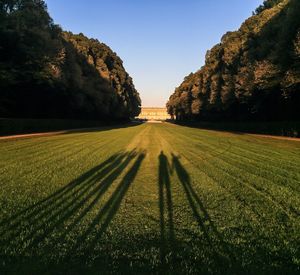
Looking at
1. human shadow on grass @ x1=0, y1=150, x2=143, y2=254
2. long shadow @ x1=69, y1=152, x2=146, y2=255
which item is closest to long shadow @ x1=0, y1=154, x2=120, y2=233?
human shadow on grass @ x1=0, y1=150, x2=143, y2=254

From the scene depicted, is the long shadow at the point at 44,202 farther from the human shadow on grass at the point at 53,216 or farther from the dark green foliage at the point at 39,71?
the dark green foliage at the point at 39,71

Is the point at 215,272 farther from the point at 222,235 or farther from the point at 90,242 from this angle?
the point at 90,242

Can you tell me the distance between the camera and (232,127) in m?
50.0

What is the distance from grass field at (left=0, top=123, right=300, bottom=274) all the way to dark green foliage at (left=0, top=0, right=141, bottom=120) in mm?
22161

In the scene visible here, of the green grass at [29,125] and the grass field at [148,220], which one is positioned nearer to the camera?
the grass field at [148,220]

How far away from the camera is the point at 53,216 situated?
6797mm

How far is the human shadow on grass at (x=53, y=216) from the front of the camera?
553cm

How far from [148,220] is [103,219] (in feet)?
2.73

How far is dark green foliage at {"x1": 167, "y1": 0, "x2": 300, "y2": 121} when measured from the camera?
1105 inches

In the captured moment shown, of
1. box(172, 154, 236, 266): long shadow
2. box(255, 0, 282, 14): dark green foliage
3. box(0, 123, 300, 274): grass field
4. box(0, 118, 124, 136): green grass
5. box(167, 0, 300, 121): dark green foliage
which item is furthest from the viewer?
box(255, 0, 282, 14): dark green foliage

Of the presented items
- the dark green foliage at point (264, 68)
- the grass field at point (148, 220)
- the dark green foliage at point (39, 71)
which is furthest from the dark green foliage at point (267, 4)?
the grass field at point (148, 220)

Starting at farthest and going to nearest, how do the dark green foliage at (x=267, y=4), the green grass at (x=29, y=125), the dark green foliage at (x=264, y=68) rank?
the dark green foliage at (x=267, y=4), the green grass at (x=29, y=125), the dark green foliage at (x=264, y=68)

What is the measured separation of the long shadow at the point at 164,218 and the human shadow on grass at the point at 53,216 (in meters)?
1.15

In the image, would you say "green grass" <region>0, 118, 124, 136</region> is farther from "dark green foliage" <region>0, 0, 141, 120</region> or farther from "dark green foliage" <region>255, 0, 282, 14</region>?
"dark green foliage" <region>255, 0, 282, 14</region>
